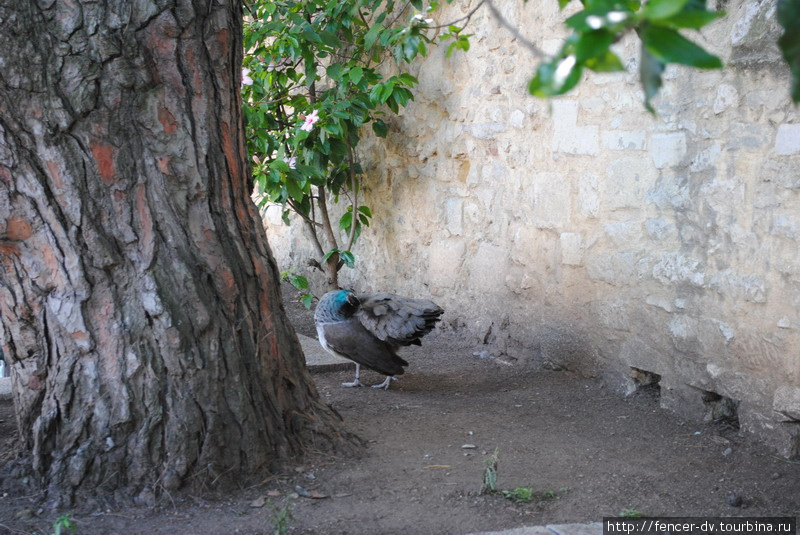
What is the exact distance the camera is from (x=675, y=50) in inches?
46.0

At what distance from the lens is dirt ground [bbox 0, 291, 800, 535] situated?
2.70 meters

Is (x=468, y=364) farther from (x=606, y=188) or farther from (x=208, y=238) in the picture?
(x=208, y=238)

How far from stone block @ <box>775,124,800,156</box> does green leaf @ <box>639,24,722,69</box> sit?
2.32m

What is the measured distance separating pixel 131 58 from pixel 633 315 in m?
2.72

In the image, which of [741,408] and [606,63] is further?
[741,408]

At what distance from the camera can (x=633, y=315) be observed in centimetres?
411

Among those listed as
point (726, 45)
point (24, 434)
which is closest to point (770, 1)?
point (726, 45)

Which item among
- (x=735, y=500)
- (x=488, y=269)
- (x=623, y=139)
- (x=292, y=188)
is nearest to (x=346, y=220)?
(x=292, y=188)

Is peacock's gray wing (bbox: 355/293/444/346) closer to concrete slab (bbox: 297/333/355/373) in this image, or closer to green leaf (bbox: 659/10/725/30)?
concrete slab (bbox: 297/333/355/373)

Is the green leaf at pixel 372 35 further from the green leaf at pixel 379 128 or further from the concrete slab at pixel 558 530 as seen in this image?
the concrete slab at pixel 558 530

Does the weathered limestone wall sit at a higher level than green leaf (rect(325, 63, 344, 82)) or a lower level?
lower

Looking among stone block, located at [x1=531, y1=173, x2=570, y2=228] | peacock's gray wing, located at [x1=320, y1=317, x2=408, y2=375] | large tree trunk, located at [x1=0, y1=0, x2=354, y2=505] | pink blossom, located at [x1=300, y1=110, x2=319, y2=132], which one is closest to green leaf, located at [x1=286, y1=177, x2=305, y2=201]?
pink blossom, located at [x1=300, y1=110, x2=319, y2=132]

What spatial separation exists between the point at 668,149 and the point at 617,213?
469mm

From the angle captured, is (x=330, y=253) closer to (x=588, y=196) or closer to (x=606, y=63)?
(x=588, y=196)
